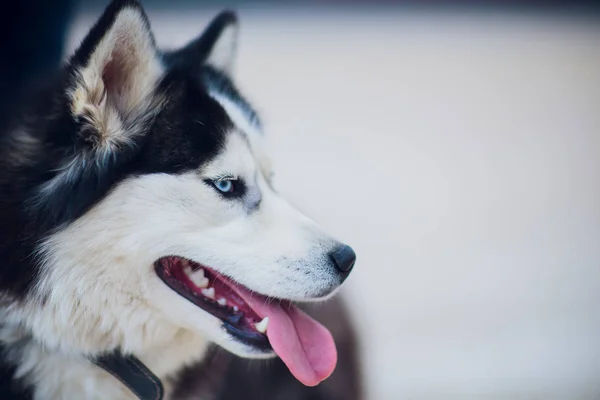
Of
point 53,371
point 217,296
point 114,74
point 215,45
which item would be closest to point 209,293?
point 217,296

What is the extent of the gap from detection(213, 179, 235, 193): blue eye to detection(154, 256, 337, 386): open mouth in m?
0.17

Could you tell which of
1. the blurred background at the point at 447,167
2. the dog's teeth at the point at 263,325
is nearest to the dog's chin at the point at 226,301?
the dog's teeth at the point at 263,325

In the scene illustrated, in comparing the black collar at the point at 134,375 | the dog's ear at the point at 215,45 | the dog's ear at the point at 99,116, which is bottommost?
the black collar at the point at 134,375

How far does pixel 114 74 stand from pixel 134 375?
2.12 feet

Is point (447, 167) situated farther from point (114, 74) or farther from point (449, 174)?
point (114, 74)

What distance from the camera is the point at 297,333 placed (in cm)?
140

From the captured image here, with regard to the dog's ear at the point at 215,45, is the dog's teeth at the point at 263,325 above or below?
below

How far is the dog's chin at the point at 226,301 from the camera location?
1.31 metres

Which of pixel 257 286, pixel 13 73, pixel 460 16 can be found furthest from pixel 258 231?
pixel 460 16

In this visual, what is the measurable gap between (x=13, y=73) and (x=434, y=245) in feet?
6.63

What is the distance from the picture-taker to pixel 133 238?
49.8 inches

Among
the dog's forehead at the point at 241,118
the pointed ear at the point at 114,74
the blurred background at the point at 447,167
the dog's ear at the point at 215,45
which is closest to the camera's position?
the pointed ear at the point at 114,74

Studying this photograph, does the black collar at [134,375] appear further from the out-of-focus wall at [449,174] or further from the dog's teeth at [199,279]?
A: the out-of-focus wall at [449,174]

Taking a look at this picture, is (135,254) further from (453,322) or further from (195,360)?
(453,322)
